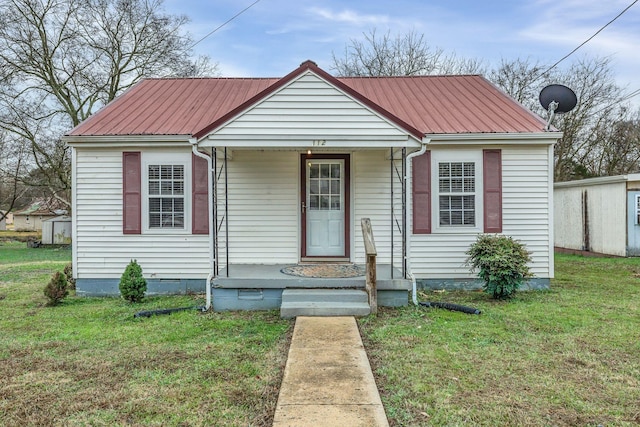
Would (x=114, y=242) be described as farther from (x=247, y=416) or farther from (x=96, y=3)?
(x=96, y=3)

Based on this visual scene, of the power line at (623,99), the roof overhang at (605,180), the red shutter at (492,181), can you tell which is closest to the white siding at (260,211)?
the red shutter at (492,181)

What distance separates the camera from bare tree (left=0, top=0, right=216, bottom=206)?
55.4ft

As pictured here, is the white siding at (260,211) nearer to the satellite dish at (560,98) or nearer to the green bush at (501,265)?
the green bush at (501,265)

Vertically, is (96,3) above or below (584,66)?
above

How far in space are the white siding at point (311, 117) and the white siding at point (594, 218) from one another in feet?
33.0

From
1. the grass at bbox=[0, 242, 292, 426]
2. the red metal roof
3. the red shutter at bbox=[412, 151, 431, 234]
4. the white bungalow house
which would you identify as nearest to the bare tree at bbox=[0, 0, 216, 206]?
the red metal roof

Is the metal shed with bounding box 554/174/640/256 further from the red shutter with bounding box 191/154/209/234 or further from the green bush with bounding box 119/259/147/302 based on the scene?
the green bush with bounding box 119/259/147/302

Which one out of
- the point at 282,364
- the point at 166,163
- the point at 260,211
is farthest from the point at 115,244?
the point at 282,364

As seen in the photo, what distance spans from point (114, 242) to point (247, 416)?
5808 millimetres

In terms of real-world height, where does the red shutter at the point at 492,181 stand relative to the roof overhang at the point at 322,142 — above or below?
below

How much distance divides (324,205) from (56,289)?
4825 millimetres

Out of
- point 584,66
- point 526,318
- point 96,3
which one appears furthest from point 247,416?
point 584,66

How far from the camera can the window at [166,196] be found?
7.66 m

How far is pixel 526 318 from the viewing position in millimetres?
5633
